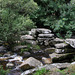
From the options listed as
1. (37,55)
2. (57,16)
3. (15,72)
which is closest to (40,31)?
(37,55)

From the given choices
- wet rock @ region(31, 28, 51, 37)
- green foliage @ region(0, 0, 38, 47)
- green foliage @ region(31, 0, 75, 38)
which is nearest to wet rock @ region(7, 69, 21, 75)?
green foliage @ region(0, 0, 38, 47)

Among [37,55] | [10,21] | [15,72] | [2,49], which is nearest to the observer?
[15,72]

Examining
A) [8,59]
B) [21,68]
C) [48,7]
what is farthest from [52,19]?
[21,68]

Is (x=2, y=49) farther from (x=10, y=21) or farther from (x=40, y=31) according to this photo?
(x=40, y=31)

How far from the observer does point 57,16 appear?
14.0m

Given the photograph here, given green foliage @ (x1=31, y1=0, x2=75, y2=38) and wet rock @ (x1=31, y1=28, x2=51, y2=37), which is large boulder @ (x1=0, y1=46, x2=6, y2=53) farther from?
green foliage @ (x1=31, y1=0, x2=75, y2=38)

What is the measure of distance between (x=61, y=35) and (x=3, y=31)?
7.08 metres

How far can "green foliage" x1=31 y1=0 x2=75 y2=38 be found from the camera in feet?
38.5

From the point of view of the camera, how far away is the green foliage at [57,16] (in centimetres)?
1173

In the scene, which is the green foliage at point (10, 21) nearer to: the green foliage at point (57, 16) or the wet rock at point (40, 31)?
the wet rock at point (40, 31)

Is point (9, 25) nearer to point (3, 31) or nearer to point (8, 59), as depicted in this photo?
point (3, 31)

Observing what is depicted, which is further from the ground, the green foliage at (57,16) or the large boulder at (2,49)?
the green foliage at (57,16)

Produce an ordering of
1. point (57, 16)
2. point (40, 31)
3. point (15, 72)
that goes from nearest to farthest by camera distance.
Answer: point (15, 72)
point (40, 31)
point (57, 16)

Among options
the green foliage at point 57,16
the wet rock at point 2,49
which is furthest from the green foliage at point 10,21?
the green foliage at point 57,16
